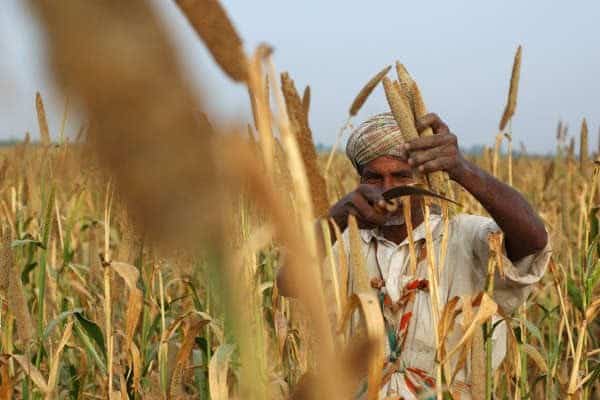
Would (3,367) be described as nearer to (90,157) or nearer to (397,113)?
(397,113)

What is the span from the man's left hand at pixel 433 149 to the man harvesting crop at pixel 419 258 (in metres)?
0.31

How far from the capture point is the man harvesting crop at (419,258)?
1.51 m

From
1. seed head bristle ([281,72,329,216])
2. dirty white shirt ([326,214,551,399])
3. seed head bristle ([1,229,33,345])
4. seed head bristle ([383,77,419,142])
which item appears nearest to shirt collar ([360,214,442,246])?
dirty white shirt ([326,214,551,399])

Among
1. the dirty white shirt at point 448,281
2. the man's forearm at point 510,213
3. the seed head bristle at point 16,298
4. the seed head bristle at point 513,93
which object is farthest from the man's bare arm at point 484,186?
the seed head bristle at point 16,298

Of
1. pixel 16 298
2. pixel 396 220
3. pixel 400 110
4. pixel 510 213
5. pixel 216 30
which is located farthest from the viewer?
pixel 396 220

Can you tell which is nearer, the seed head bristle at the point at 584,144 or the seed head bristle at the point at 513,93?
the seed head bristle at the point at 513,93

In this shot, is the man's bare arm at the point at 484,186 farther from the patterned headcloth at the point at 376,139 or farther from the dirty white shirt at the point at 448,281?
the patterned headcloth at the point at 376,139

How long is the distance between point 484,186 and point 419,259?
15.4 inches

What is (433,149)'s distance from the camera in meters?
1.10

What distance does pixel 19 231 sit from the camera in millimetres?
2512

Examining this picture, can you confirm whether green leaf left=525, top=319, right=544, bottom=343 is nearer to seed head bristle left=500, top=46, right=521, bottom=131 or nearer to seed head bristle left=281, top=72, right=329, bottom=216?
seed head bristle left=500, top=46, right=521, bottom=131

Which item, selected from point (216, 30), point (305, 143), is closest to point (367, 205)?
point (305, 143)

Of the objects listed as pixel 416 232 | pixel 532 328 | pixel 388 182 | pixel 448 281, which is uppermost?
pixel 388 182

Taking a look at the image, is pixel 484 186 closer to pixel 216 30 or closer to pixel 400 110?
pixel 400 110
